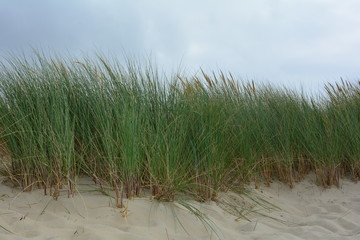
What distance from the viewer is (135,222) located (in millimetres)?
2807

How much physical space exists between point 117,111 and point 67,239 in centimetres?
96

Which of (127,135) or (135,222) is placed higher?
(127,135)

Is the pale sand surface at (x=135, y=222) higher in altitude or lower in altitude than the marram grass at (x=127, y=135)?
lower

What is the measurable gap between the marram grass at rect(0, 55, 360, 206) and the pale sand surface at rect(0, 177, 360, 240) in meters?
0.12

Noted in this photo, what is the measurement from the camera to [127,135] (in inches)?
114

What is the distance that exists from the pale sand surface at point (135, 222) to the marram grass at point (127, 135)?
A: 0.38 feet

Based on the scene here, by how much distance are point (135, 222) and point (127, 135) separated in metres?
0.57

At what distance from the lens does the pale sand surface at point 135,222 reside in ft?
8.41

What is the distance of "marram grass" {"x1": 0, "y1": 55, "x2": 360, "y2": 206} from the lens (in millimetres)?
2979

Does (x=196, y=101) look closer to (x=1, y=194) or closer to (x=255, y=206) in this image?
(x=255, y=206)

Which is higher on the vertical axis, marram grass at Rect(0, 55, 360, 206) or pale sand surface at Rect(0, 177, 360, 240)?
marram grass at Rect(0, 55, 360, 206)

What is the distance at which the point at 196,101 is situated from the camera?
3.79 metres

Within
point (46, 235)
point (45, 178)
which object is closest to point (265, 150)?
point (45, 178)

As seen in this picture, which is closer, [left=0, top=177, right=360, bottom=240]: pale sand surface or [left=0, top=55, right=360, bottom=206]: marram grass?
[left=0, top=177, right=360, bottom=240]: pale sand surface
